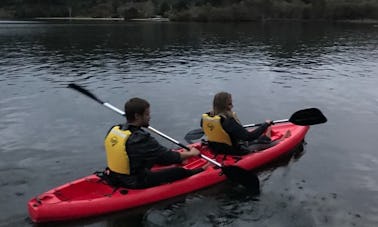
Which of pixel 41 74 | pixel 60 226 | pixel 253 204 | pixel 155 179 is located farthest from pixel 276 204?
pixel 41 74

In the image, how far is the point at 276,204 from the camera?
330 inches

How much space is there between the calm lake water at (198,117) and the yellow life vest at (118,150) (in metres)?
0.84

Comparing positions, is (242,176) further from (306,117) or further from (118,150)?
(306,117)

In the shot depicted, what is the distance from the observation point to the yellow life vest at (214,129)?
29.6 feet

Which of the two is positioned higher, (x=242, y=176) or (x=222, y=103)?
(x=222, y=103)

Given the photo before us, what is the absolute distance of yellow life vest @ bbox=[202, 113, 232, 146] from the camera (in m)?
9.02

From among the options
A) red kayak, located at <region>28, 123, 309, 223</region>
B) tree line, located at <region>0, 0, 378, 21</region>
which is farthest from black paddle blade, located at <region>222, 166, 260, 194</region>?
tree line, located at <region>0, 0, 378, 21</region>

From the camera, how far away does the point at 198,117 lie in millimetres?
14430

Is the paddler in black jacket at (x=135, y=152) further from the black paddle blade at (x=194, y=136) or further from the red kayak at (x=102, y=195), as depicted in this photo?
the black paddle blade at (x=194, y=136)

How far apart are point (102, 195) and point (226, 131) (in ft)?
8.88

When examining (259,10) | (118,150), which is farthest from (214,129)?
(259,10)

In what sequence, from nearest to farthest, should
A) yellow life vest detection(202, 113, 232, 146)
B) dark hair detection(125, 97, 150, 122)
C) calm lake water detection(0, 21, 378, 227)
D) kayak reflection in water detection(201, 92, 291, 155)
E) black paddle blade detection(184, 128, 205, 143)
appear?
dark hair detection(125, 97, 150, 122) → calm lake water detection(0, 21, 378, 227) → kayak reflection in water detection(201, 92, 291, 155) → yellow life vest detection(202, 113, 232, 146) → black paddle blade detection(184, 128, 205, 143)

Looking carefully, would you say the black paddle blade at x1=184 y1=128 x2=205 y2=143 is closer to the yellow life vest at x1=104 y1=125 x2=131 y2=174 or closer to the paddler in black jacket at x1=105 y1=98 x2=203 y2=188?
the paddler in black jacket at x1=105 y1=98 x2=203 y2=188

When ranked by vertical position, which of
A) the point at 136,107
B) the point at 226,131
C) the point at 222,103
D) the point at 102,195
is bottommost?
the point at 102,195
